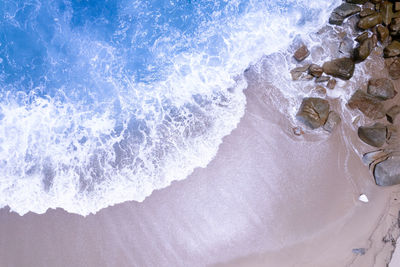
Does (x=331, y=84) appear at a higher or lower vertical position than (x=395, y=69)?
higher

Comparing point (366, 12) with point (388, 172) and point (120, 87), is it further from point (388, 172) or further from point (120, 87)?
point (120, 87)

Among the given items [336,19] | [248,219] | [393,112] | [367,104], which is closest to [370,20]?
[336,19]

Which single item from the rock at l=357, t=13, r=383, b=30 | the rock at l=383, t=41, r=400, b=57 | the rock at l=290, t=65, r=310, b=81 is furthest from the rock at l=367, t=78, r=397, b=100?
the rock at l=290, t=65, r=310, b=81

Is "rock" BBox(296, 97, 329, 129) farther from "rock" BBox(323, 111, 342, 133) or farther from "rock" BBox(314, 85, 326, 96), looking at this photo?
"rock" BBox(314, 85, 326, 96)

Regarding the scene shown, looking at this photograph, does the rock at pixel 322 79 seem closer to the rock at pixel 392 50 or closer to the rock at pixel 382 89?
the rock at pixel 382 89

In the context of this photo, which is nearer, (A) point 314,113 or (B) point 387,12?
(A) point 314,113

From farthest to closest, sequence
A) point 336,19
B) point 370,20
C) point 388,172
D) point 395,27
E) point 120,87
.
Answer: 1. point 120,87
2. point 336,19
3. point 370,20
4. point 395,27
5. point 388,172

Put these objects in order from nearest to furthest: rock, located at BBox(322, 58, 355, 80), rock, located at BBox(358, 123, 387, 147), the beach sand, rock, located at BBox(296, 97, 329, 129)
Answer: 1. the beach sand
2. rock, located at BBox(358, 123, 387, 147)
3. rock, located at BBox(296, 97, 329, 129)
4. rock, located at BBox(322, 58, 355, 80)
